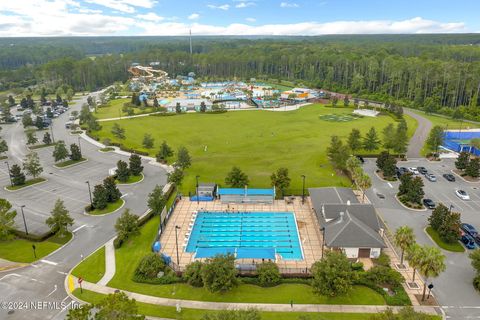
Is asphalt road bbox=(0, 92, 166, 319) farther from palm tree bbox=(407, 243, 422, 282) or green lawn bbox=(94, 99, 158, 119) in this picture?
palm tree bbox=(407, 243, 422, 282)

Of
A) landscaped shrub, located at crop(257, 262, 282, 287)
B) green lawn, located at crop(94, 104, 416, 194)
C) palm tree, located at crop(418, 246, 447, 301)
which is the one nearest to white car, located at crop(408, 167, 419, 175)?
green lawn, located at crop(94, 104, 416, 194)

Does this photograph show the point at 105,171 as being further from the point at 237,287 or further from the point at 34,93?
the point at 34,93

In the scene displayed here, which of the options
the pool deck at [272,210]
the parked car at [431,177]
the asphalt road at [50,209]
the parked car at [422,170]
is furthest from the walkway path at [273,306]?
the parked car at [422,170]

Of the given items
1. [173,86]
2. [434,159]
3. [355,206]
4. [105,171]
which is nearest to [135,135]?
[105,171]

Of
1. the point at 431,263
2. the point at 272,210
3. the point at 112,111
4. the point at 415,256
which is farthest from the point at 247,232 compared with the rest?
the point at 112,111

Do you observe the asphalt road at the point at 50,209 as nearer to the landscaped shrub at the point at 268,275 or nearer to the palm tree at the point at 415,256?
the landscaped shrub at the point at 268,275
